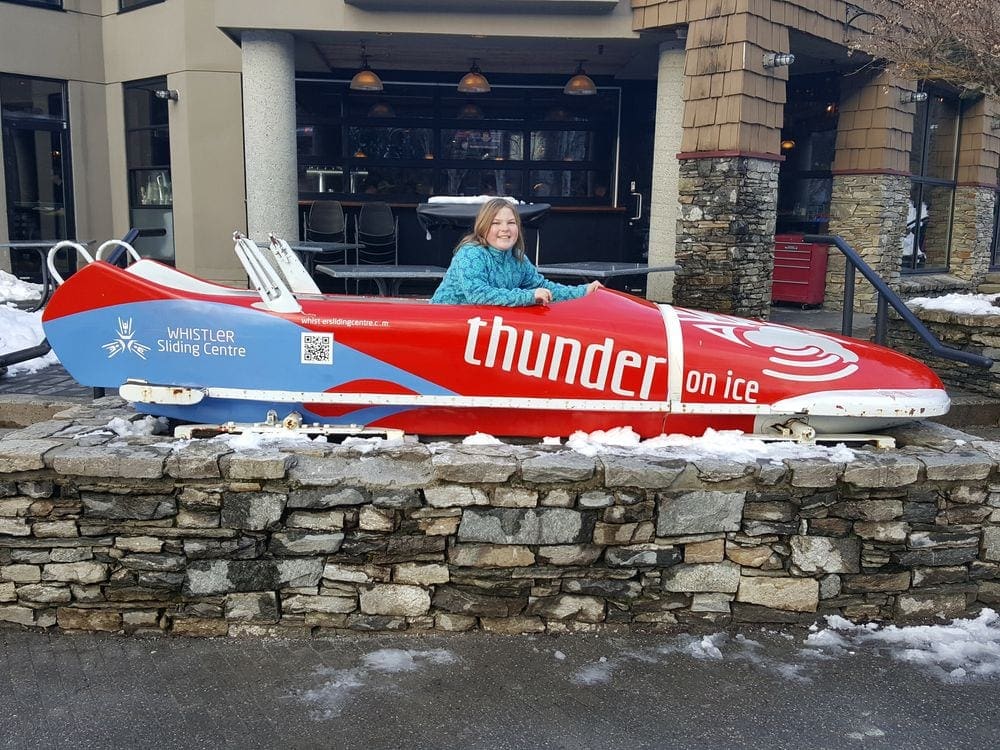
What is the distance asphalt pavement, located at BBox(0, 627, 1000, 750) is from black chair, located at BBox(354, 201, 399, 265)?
354 inches

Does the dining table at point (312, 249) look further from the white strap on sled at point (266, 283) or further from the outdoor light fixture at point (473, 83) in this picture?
the white strap on sled at point (266, 283)

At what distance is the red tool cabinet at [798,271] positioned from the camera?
36.4 ft

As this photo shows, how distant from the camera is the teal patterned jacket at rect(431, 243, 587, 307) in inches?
153

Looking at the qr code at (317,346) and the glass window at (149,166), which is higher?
the glass window at (149,166)

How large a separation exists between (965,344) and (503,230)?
3989 millimetres

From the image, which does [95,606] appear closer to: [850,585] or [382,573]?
[382,573]

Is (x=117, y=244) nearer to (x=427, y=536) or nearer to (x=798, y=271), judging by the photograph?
(x=427, y=536)

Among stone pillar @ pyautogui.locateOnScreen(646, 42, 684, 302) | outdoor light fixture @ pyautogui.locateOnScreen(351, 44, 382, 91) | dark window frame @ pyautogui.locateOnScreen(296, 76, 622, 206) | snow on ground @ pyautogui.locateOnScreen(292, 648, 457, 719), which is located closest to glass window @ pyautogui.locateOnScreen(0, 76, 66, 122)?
dark window frame @ pyautogui.locateOnScreen(296, 76, 622, 206)

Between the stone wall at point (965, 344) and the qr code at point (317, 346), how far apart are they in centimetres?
467

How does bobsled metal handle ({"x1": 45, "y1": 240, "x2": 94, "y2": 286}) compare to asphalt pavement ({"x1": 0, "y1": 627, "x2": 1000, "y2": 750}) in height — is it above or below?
above

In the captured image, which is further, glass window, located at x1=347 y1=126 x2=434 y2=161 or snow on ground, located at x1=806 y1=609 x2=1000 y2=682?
glass window, located at x1=347 y1=126 x2=434 y2=161

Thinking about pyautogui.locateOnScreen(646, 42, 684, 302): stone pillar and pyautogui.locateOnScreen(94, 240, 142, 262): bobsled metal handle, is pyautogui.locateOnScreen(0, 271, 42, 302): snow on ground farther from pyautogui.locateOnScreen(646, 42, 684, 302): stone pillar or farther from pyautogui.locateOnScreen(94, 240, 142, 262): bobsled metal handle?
pyautogui.locateOnScreen(646, 42, 684, 302): stone pillar

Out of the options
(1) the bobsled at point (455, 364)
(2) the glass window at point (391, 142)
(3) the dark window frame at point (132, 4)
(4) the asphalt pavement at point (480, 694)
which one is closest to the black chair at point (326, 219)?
(2) the glass window at point (391, 142)

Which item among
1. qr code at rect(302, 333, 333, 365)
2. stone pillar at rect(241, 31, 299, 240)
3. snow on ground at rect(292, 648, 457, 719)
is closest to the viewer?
snow on ground at rect(292, 648, 457, 719)
